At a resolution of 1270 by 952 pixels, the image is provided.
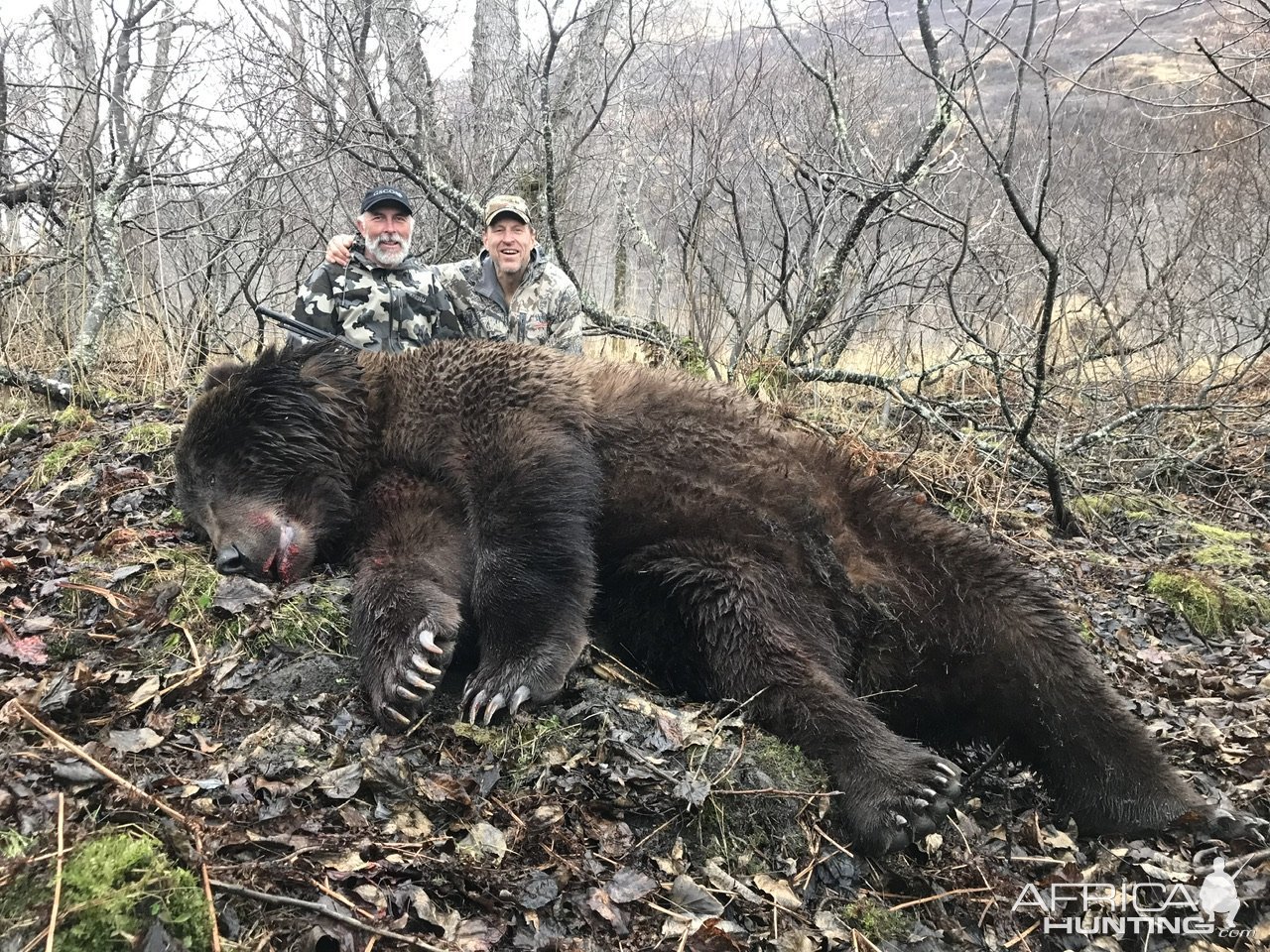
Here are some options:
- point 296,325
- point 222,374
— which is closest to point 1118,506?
point 296,325

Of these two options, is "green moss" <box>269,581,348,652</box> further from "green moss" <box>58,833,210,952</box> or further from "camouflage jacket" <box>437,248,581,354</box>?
"camouflage jacket" <box>437,248,581,354</box>

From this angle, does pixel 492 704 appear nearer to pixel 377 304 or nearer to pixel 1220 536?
pixel 377 304

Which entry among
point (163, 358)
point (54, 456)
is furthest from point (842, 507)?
point (163, 358)

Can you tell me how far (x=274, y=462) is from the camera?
13.5 ft

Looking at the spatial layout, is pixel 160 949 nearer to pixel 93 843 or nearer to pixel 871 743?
pixel 93 843

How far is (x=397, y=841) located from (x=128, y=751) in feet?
3.24

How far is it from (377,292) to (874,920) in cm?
561

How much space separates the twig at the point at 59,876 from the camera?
177 centimetres

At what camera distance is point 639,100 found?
1345 cm

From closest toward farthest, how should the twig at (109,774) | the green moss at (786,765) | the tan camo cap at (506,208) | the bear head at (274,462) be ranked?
1. the twig at (109,774)
2. the green moss at (786,765)
3. the bear head at (274,462)
4. the tan camo cap at (506,208)

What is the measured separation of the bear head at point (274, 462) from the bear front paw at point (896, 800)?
8.80 feet

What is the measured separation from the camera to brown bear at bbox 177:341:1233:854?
11.1ft

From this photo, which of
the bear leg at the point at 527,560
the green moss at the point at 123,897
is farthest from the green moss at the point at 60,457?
the green moss at the point at 123,897

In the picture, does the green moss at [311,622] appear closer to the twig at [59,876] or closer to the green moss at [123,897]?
the twig at [59,876]
